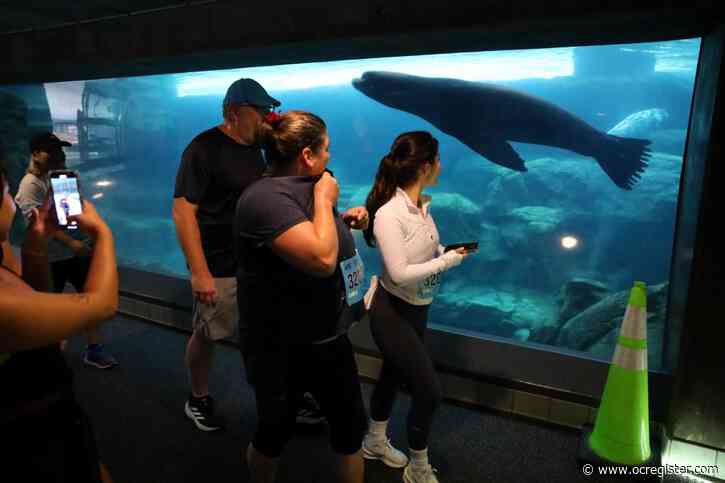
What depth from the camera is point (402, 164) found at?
6.64ft

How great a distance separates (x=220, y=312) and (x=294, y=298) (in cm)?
111

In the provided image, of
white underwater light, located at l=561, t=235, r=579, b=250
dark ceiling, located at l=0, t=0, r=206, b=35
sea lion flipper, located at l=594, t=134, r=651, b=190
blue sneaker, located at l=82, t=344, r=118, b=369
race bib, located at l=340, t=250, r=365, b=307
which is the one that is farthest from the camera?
white underwater light, located at l=561, t=235, r=579, b=250

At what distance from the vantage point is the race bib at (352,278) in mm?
1610

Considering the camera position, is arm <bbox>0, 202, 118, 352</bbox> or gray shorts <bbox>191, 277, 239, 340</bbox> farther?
→ gray shorts <bbox>191, 277, 239, 340</bbox>

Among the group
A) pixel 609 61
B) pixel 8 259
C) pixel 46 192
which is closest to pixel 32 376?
pixel 8 259

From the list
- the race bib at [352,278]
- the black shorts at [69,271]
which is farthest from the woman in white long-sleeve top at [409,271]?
the black shorts at [69,271]

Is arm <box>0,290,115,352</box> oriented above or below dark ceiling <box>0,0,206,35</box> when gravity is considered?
below

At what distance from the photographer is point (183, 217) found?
2.26m

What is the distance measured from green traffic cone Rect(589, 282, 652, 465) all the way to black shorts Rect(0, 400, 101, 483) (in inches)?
92.4

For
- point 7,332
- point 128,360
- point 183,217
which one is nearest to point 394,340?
point 183,217

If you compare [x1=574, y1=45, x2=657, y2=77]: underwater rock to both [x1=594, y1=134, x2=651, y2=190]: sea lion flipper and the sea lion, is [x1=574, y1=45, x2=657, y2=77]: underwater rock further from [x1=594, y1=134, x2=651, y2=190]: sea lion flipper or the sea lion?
[x1=594, y1=134, x2=651, y2=190]: sea lion flipper

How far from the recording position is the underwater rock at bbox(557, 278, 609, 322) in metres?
5.83

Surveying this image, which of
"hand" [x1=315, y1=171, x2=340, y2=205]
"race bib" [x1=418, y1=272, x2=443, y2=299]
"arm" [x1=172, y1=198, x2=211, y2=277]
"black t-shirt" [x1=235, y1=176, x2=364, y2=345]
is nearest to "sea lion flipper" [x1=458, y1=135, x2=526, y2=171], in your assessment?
"race bib" [x1=418, y1=272, x2=443, y2=299]

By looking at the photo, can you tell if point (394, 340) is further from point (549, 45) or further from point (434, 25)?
point (549, 45)
